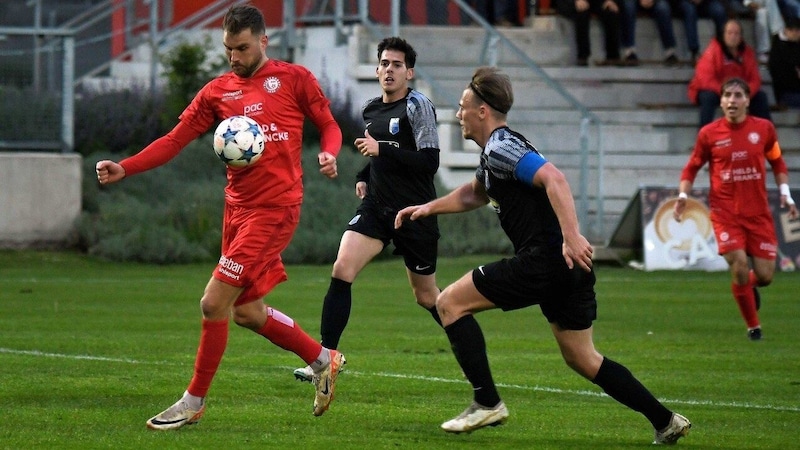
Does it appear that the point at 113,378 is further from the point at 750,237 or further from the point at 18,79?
the point at 18,79

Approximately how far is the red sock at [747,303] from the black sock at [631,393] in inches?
235

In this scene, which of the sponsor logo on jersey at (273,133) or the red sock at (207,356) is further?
the sponsor logo on jersey at (273,133)

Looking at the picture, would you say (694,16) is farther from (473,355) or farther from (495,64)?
(473,355)

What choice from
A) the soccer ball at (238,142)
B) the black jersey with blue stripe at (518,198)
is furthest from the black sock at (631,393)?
the soccer ball at (238,142)

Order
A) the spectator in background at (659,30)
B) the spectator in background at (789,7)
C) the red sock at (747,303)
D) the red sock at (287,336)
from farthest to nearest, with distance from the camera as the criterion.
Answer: the spectator in background at (789,7)
the spectator in background at (659,30)
the red sock at (747,303)
the red sock at (287,336)

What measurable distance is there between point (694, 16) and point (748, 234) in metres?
12.8

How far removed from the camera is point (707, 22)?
1087 inches

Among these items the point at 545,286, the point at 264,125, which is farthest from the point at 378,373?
the point at 545,286

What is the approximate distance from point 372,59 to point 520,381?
15448 millimetres

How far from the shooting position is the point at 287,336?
28.0 feet

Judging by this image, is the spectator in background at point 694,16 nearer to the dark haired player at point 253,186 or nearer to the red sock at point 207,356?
the dark haired player at point 253,186

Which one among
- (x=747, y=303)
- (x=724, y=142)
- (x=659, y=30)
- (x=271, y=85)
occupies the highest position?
(x=659, y=30)

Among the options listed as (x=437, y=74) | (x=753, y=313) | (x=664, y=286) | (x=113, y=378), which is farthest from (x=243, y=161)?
(x=437, y=74)

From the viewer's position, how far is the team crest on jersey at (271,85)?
8.52 metres
